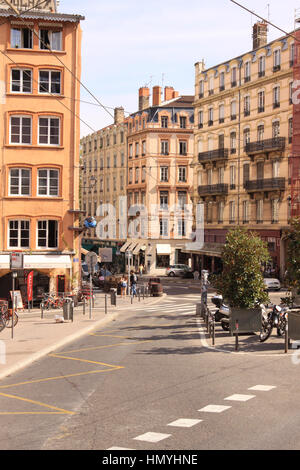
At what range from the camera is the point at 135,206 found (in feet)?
250

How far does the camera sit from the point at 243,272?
20.9m

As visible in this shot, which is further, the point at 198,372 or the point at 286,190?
the point at 286,190

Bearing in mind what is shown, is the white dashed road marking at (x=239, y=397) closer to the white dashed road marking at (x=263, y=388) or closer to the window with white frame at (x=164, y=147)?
the white dashed road marking at (x=263, y=388)

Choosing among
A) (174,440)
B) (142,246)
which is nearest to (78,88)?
(174,440)

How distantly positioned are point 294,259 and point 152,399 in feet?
28.3

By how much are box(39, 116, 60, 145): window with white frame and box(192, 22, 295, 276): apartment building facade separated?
22163 mm

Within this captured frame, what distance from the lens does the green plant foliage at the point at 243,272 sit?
2070 cm

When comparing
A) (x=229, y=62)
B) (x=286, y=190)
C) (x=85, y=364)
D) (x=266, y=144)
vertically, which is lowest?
(x=85, y=364)

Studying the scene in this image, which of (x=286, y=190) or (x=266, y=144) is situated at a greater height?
(x=266, y=144)

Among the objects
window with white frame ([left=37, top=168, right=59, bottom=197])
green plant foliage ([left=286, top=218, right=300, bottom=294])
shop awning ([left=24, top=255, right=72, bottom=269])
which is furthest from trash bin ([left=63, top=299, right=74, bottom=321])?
window with white frame ([left=37, top=168, right=59, bottom=197])

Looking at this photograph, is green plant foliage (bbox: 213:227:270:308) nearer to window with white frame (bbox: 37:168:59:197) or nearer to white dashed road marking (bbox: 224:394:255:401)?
white dashed road marking (bbox: 224:394:255:401)

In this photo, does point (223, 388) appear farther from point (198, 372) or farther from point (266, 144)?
point (266, 144)

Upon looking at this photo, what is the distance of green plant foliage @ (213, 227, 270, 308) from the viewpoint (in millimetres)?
20703
